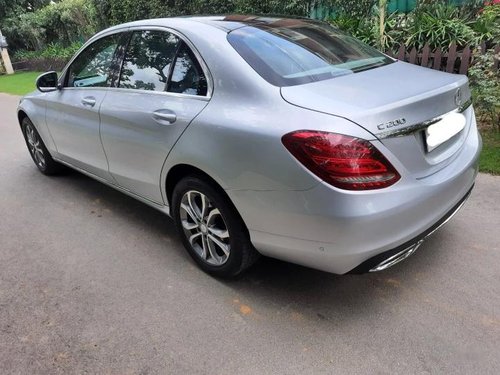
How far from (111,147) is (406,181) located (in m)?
2.44

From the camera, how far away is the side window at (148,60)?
3.29m

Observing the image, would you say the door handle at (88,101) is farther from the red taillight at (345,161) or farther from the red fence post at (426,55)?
the red fence post at (426,55)

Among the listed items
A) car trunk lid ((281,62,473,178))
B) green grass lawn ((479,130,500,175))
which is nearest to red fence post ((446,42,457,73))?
green grass lawn ((479,130,500,175))

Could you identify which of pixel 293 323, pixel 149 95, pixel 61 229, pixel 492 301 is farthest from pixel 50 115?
pixel 492 301

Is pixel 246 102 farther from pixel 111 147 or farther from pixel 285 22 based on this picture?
pixel 111 147

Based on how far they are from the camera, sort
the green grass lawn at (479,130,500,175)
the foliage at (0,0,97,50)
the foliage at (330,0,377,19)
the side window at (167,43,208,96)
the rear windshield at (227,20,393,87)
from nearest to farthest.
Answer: the rear windshield at (227,20,393,87) → the side window at (167,43,208,96) → the green grass lawn at (479,130,500,175) → the foliage at (330,0,377,19) → the foliage at (0,0,97,50)

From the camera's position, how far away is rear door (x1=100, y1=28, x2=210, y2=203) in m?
3.04

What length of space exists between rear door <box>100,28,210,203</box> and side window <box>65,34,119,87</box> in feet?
0.89

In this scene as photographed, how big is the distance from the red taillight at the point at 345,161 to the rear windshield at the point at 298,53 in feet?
1.73

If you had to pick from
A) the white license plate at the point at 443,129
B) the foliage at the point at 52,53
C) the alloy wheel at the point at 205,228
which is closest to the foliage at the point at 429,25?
the white license plate at the point at 443,129

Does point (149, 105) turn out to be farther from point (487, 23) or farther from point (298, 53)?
point (487, 23)

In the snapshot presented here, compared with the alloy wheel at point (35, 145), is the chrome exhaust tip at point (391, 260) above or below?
above

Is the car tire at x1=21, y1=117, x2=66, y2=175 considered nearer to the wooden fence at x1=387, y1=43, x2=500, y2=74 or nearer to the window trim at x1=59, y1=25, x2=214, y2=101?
the window trim at x1=59, y1=25, x2=214, y2=101

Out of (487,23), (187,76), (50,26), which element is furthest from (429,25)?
(50,26)
